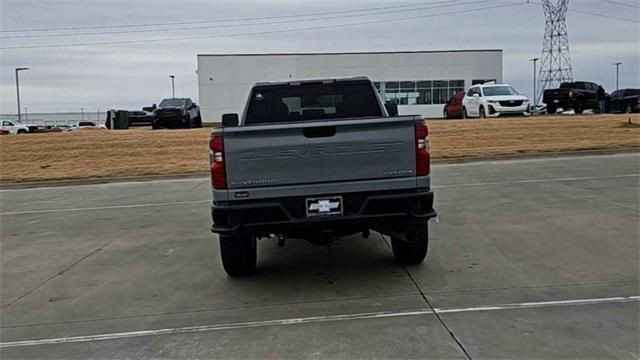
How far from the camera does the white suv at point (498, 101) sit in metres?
26.3

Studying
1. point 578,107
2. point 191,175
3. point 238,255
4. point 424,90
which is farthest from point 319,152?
point 424,90

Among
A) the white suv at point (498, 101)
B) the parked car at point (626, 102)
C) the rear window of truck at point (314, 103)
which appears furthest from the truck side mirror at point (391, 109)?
the parked car at point (626, 102)

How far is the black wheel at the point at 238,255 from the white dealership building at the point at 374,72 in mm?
48426

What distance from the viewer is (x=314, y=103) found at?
24.9 ft

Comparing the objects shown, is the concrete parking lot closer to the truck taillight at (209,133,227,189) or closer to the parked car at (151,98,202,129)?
the truck taillight at (209,133,227,189)

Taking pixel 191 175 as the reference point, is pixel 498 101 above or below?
above

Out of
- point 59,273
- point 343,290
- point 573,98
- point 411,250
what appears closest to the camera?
point 343,290

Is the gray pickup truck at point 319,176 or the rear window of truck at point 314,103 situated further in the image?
the rear window of truck at point 314,103

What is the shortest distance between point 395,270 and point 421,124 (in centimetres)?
174

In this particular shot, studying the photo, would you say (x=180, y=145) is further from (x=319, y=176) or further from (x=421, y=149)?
(x=421, y=149)

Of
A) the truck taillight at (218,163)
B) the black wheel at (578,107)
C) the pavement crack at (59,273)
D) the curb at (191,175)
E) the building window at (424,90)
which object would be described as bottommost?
the pavement crack at (59,273)

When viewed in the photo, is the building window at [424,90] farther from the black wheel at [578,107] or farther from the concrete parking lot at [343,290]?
the concrete parking lot at [343,290]

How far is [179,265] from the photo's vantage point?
7402mm

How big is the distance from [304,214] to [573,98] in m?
31.3
